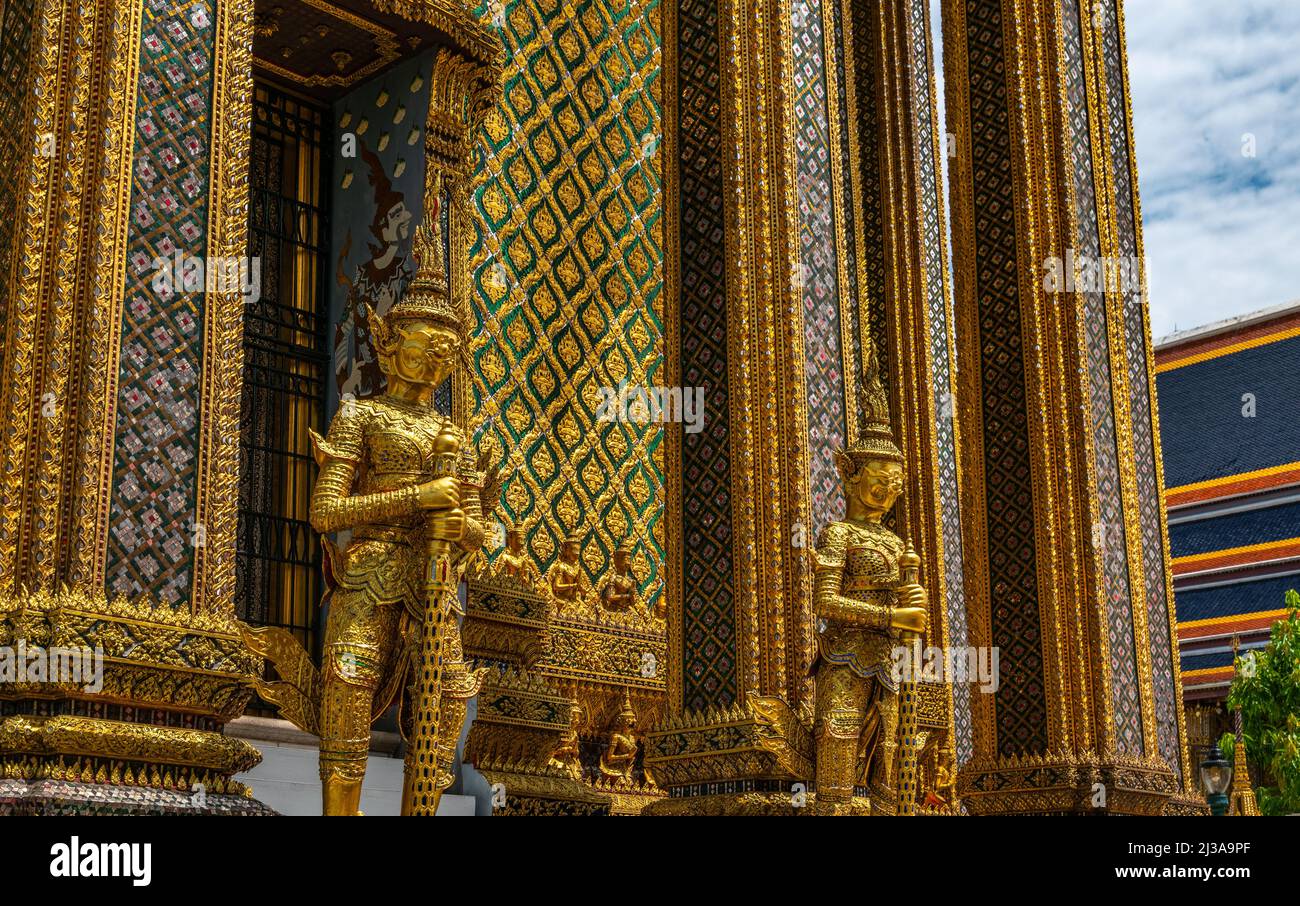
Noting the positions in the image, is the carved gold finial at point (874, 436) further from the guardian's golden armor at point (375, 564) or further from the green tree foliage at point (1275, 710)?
the green tree foliage at point (1275, 710)

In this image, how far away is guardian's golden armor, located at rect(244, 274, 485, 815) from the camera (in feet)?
20.2

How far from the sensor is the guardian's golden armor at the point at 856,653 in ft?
24.4

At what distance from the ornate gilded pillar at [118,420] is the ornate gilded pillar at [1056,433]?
5126 millimetres

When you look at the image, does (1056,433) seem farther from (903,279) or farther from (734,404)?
(734,404)

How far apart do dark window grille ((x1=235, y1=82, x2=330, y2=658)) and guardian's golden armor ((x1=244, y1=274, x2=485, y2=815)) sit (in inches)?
100

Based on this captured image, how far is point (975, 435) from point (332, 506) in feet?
16.7

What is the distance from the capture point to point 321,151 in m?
9.53

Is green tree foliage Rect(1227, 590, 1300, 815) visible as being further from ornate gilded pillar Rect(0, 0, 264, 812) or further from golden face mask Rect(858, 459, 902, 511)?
ornate gilded pillar Rect(0, 0, 264, 812)

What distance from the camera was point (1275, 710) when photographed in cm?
1997

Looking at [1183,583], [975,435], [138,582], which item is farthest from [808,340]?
[1183,583]

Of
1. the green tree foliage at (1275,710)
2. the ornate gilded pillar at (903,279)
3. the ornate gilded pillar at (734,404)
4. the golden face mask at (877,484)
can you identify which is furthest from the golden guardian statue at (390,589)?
the green tree foliage at (1275,710)
